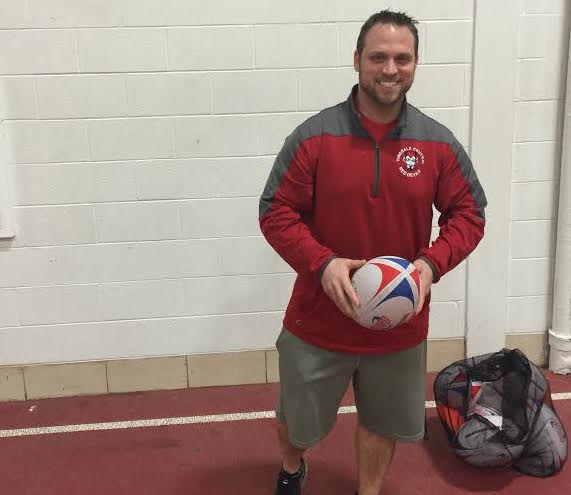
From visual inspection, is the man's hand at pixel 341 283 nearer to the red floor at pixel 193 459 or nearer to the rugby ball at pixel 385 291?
the rugby ball at pixel 385 291

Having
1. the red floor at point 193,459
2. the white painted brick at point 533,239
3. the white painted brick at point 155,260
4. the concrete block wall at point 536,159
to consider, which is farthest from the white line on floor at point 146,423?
the white painted brick at point 533,239

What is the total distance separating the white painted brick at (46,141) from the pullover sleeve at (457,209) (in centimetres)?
164

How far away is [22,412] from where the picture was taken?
2.85 meters

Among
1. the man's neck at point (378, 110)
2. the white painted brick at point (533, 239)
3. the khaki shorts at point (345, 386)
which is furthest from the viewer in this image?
the white painted brick at point (533, 239)

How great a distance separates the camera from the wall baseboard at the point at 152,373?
9.61ft

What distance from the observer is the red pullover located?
171 centimetres

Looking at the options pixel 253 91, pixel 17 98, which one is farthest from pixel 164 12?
pixel 17 98

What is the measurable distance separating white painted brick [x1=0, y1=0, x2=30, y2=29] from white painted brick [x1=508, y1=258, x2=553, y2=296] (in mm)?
2490

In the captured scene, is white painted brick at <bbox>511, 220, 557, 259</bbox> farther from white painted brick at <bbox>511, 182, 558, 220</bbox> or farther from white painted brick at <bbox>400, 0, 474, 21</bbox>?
white painted brick at <bbox>400, 0, 474, 21</bbox>

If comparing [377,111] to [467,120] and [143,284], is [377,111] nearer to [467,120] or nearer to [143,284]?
[467,120]

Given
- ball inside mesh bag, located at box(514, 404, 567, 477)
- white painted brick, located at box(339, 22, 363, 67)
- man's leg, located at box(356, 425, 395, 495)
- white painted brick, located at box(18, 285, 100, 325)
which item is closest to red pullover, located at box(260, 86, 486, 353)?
man's leg, located at box(356, 425, 395, 495)

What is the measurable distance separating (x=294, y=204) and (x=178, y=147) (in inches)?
43.6

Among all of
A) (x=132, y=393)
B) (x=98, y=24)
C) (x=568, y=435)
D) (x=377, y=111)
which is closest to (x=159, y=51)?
(x=98, y=24)

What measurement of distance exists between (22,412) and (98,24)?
1805 mm
